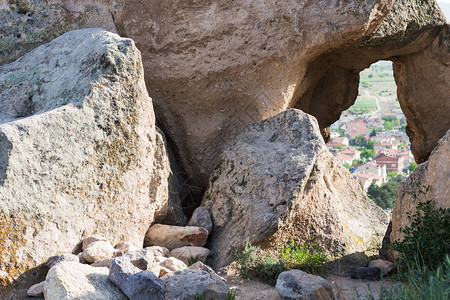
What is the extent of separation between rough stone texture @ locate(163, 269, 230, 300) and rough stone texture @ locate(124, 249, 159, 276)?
0.59ft

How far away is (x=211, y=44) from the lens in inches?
287

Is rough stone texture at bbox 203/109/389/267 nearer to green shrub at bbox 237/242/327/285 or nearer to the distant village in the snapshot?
green shrub at bbox 237/242/327/285

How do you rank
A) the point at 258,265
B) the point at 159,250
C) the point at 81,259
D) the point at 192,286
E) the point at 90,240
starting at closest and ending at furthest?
the point at 192,286
the point at 81,259
the point at 90,240
the point at 258,265
the point at 159,250

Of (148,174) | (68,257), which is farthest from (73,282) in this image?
(148,174)

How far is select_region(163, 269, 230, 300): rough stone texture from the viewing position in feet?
14.7

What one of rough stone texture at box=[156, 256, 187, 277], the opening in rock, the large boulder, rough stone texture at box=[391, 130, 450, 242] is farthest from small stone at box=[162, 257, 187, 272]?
the opening in rock

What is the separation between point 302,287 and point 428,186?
172cm

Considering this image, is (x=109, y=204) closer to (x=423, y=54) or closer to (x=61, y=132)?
(x=61, y=132)

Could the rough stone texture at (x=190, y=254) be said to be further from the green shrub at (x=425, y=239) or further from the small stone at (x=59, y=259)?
the green shrub at (x=425, y=239)

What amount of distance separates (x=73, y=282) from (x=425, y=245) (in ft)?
9.66

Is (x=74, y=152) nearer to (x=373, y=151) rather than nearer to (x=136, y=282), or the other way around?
(x=136, y=282)

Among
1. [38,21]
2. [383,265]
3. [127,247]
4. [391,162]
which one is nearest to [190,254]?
→ [127,247]

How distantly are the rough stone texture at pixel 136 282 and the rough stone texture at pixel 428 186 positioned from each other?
2.59 m

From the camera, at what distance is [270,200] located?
235 inches
